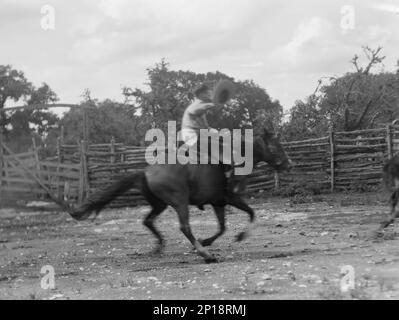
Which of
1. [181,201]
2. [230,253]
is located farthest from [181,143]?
[230,253]

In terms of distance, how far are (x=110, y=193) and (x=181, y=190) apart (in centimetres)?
106

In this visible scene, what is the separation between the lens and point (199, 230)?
1279 cm

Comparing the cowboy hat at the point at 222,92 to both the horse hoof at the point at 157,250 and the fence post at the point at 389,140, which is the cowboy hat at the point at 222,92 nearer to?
the horse hoof at the point at 157,250

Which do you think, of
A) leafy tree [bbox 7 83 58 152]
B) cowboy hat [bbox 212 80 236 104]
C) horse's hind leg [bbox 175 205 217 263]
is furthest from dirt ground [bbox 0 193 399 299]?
leafy tree [bbox 7 83 58 152]

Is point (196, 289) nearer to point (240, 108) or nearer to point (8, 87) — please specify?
point (240, 108)

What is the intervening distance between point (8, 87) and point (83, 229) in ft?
126

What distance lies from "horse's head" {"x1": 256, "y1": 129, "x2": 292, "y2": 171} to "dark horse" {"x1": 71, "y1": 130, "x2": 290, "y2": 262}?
0.02 m

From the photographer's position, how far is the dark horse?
912 centimetres

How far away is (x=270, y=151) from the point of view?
9867 mm

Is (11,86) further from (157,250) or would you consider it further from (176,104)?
(157,250)

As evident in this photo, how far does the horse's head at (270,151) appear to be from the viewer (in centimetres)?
985
